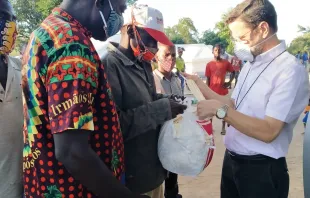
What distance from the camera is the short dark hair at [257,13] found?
191 centimetres

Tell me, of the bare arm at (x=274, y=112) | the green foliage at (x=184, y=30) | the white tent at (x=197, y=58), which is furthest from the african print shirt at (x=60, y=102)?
the green foliage at (x=184, y=30)

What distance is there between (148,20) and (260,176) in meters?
1.20

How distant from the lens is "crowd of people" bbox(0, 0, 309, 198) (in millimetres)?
1024

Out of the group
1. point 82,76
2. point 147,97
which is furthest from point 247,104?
point 82,76

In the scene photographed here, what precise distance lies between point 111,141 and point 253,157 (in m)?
1.12

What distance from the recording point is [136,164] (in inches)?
72.2

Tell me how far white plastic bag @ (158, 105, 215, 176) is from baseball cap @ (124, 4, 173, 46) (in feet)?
1.74

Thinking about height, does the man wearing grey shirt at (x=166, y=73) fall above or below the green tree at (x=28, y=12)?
above

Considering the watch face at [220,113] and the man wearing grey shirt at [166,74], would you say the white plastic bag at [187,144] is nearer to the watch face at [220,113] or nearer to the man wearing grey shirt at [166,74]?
the watch face at [220,113]

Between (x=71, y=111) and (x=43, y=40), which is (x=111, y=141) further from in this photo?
(x=43, y=40)

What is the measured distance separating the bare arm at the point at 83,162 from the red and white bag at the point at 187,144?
0.64 m

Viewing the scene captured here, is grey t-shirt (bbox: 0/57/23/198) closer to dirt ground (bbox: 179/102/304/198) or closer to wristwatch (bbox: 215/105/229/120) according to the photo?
wristwatch (bbox: 215/105/229/120)

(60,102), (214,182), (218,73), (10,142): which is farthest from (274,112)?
(218,73)

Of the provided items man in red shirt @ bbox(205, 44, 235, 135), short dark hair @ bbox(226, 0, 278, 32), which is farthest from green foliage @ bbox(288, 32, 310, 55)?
short dark hair @ bbox(226, 0, 278, 32)
